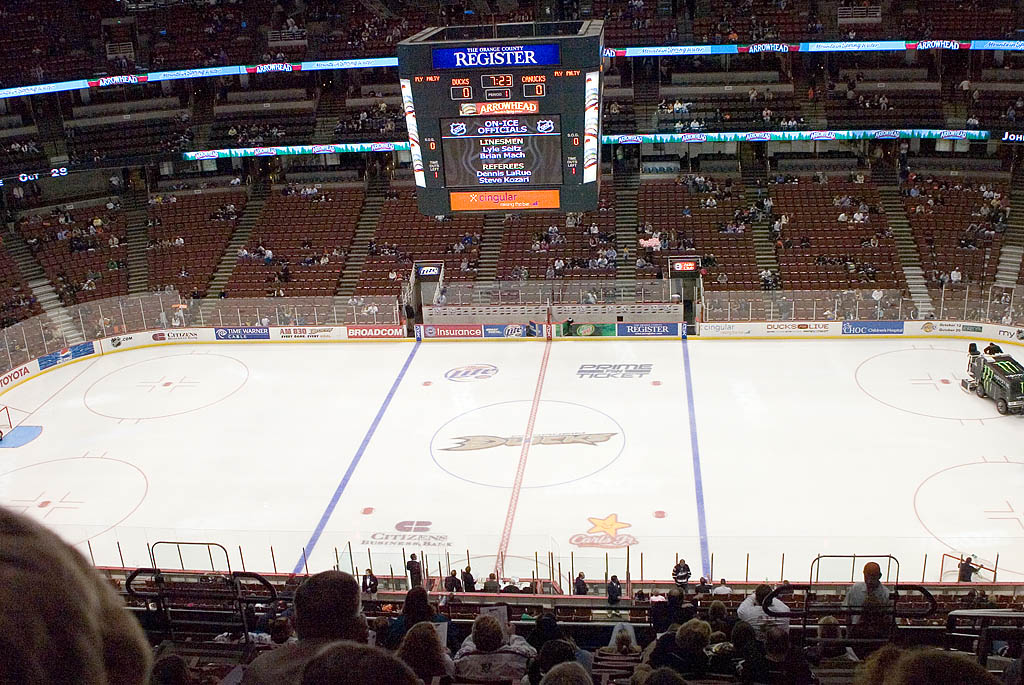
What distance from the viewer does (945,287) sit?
105 ft

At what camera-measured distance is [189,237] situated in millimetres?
39250

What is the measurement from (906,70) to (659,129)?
10.7 metres

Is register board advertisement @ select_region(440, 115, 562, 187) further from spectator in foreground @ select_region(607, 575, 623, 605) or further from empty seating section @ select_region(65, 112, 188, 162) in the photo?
empty seating section @ select_region(65, 112, 188, 162)

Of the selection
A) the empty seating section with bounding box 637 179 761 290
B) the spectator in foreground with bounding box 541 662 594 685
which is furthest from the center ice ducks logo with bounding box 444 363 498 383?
the spectator in foreground with bounding box 541 662 594 685

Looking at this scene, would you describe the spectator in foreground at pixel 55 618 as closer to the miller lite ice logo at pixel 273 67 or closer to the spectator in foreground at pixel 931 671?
the spectator in foreground at pixel 931 671

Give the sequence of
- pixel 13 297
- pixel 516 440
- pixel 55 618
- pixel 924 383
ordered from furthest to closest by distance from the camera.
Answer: pixel 13 297, pixel 924 383, pixel 516 440, pixel 55 618

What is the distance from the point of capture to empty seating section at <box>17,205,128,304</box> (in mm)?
36656

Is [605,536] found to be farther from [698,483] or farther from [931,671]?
[931,671]

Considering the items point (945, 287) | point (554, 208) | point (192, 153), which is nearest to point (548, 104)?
point (554, 208)

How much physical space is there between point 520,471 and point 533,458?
732 mm

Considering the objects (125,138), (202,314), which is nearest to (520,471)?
(202,314)

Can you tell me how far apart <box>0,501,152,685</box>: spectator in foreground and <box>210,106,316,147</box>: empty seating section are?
132ft

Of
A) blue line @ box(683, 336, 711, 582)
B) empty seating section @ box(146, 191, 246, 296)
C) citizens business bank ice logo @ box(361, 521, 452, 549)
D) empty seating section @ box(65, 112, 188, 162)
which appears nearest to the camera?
blue line @ box(683, 336, 711, 582)

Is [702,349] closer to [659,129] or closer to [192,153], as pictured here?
[659,129]
